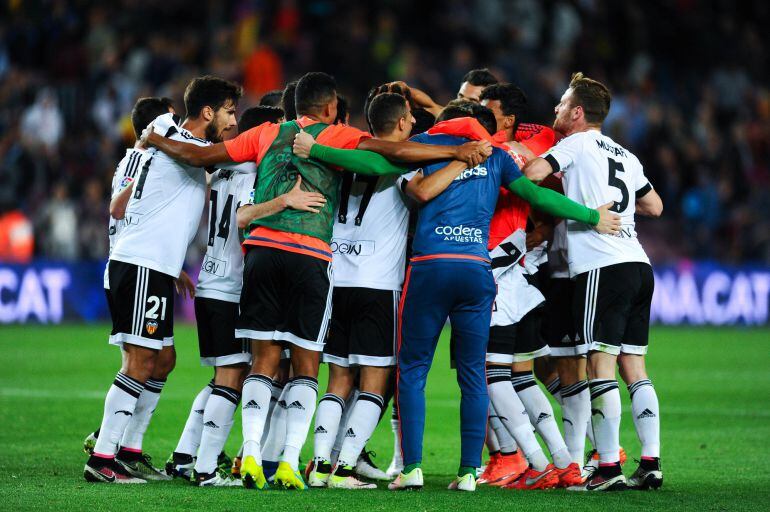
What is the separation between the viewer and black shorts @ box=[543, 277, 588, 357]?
25.7ft

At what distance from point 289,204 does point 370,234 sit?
0.71m

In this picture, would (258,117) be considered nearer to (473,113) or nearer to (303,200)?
(303,200)

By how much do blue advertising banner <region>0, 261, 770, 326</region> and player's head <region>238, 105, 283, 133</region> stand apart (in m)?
12.0

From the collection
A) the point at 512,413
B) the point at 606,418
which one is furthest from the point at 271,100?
the point at 606,418

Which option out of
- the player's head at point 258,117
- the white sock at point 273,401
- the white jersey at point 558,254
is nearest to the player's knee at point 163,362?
the white sock at point 273,401

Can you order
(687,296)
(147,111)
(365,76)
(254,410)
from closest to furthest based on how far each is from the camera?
(254,410), (147,111), (687,296), (365,76)

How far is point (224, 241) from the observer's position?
755cm

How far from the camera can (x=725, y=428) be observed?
988cm

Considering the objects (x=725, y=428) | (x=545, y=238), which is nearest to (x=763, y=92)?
(x=725, y=428)

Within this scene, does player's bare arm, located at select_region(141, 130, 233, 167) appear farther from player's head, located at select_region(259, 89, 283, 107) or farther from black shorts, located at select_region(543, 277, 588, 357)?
black shorts, located at select_region(543, 277, 588, 357)

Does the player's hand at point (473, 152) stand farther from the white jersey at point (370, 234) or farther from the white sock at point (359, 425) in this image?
the white sock at point (359, 425)

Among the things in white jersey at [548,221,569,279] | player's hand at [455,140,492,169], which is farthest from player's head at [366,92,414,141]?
white jersey at [548,221,569,279]

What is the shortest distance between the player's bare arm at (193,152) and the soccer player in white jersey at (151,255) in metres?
0.11

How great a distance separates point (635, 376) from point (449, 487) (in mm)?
1483
